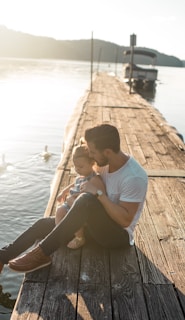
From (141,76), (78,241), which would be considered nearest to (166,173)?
(78,241)

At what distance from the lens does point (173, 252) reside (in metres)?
4.91

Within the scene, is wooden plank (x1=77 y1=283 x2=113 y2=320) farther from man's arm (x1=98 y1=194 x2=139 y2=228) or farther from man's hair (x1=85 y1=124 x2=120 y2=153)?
man's hair (x1=85 y1=124 x2=120 y2=153)

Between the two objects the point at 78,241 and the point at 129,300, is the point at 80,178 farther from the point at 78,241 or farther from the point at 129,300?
the point at 129,300

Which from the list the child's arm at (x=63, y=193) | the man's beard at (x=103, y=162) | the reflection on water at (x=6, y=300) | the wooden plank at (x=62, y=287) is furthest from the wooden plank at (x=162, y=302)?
the reflection on water at (x=6, y=300)

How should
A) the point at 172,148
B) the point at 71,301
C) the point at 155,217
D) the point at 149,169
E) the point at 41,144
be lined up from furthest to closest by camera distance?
1. the point at 41,144
2. the point at 172,148
3. the point at 149,169
4. the point at 155,217
5. the point at 71,301

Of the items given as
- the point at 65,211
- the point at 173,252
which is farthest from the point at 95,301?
the point at 173,252

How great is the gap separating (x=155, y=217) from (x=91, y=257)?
165cm

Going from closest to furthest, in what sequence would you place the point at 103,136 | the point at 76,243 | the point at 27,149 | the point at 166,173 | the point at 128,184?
the point at 103,136, the point at 128,184, the point at 76,243, the point at 166,173, the point at 27,149

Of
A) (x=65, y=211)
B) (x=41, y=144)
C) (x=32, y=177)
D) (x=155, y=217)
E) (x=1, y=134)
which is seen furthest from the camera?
(x=1, y=134)

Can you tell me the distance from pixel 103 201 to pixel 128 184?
325mm

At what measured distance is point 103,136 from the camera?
4059 millimetres

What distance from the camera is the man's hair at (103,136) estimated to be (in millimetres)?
4043

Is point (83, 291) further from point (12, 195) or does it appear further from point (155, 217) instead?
point (12, 195)

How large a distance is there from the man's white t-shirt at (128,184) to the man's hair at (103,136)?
33cm
